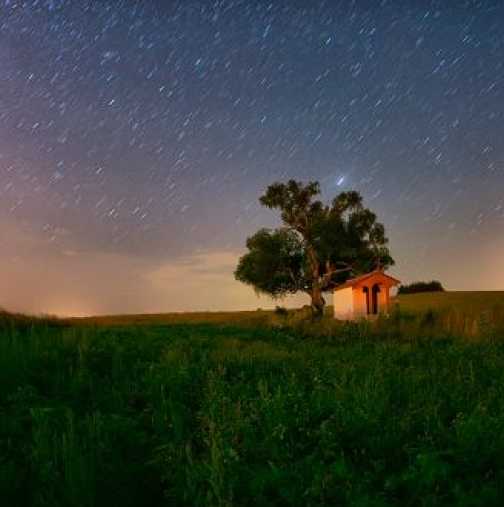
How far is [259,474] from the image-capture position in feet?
13.8

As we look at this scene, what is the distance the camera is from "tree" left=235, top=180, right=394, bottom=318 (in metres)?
42.9

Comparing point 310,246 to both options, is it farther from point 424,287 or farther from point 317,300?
point 424,287

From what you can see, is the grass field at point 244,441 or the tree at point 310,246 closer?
the grass field at point 244,441

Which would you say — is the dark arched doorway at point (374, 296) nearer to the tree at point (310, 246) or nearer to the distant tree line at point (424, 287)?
the tree at point (310, 246)

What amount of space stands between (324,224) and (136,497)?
38.4 m

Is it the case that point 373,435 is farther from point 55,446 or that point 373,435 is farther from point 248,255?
point 248,255

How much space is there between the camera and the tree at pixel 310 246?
4288 centimetres

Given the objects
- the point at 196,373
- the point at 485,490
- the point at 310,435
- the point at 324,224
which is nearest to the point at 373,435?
the point at 310,435

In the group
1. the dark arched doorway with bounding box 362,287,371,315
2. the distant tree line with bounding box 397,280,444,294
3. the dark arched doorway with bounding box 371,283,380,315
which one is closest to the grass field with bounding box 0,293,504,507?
the dark arched doorway with bounding box 362,287,371,315

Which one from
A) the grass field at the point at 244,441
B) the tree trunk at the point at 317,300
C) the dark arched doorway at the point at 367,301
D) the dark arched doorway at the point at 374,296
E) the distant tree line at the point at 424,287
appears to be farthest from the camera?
the distant tree line at the point at 424,287

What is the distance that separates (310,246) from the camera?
43.1m

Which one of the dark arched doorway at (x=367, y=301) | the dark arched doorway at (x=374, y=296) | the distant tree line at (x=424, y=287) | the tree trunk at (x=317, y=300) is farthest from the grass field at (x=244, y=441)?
the distant tree line at (x=424, y=287)

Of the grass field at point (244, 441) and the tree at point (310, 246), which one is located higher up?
the tree at point (310, 246)

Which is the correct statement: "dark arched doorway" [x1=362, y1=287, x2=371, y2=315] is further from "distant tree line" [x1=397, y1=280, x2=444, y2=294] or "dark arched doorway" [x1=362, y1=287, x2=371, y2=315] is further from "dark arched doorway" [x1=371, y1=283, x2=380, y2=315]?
"distant tree line" [x1=397, y1=280, x2=444, y2=294]
